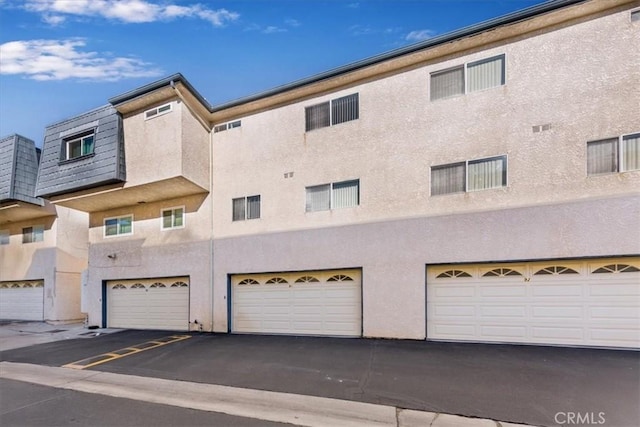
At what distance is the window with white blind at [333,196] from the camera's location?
10.1 meters

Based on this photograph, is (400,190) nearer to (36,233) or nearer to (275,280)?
(275,280)

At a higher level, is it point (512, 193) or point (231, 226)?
point (512, 193)

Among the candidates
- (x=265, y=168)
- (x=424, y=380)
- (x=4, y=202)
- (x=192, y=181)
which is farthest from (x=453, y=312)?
(x=4, y=202)

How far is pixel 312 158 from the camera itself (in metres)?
10.6

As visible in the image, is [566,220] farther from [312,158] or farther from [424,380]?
[312,158]

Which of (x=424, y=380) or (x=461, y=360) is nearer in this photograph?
(x=424, y=380)

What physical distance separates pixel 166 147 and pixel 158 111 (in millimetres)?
1435

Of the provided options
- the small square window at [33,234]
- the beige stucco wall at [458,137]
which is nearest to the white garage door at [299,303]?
the beige stucco wall at [458,137]

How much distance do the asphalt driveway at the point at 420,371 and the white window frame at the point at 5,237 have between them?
11.3 m

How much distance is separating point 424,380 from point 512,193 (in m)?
5.25

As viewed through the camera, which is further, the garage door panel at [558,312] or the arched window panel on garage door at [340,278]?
the arched window panel on garage door at [340,278]

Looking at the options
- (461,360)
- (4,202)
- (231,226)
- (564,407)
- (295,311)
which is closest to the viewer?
(564,407)

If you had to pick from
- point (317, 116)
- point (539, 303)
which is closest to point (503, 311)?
point (539, 303)

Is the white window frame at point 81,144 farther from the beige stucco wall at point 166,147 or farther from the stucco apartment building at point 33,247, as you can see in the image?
the stucco apartment building at point 33,247
